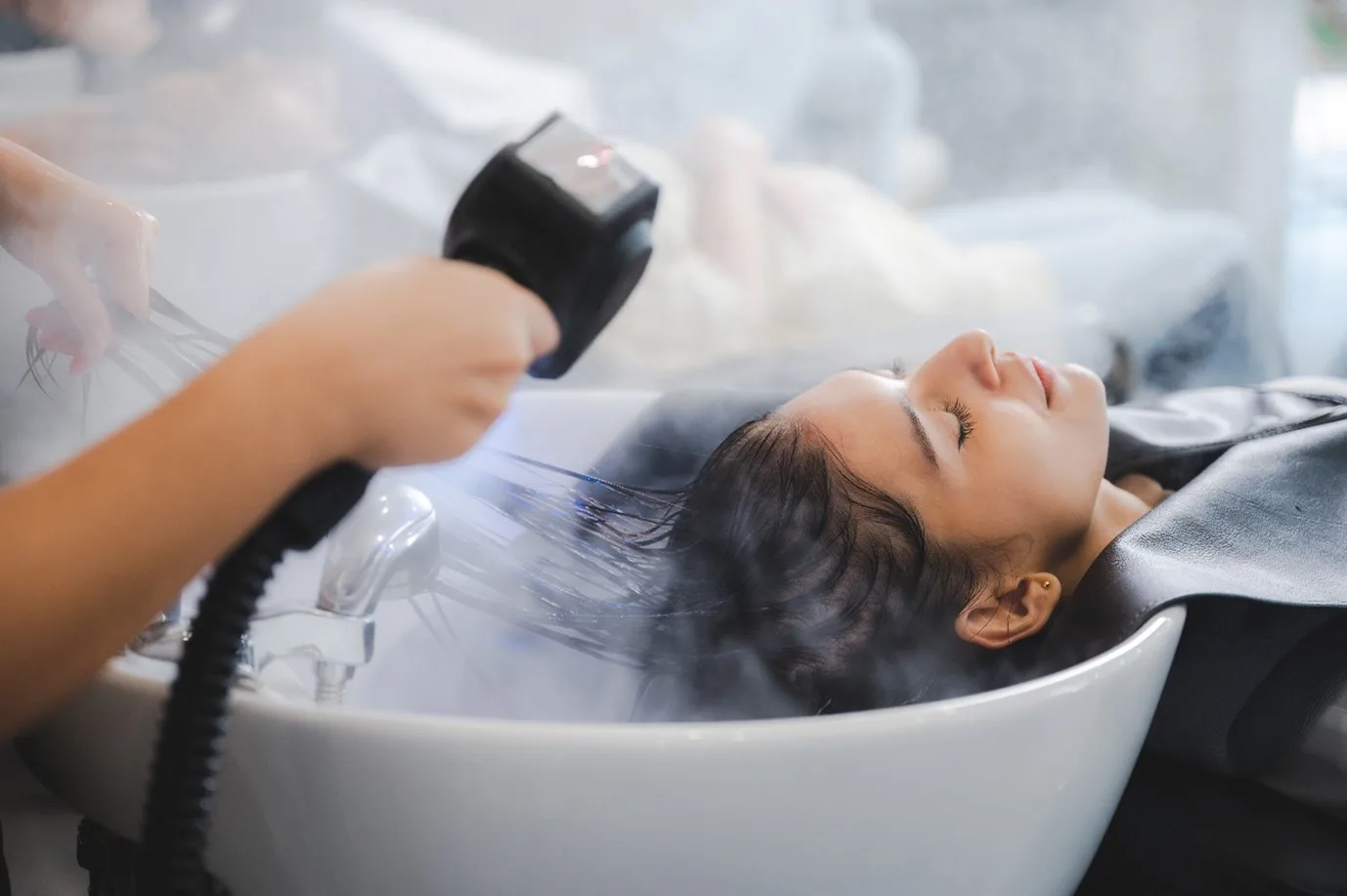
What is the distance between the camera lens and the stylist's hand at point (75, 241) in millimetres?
546

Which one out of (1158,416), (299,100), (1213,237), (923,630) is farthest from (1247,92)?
(923,630)

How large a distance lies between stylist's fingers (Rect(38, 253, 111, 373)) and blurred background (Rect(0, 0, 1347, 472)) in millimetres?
76

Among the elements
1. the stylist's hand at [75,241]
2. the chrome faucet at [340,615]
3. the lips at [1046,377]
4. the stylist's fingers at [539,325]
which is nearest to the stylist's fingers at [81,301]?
the stylist's hand at [75,241]

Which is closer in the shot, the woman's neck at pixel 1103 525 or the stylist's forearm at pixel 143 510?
the stylist's forearm at pixel 143 510

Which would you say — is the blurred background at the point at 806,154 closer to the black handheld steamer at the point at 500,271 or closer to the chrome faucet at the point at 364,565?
the chrome faucet at the point at 364,565

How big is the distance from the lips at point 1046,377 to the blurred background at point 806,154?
1.49 feet

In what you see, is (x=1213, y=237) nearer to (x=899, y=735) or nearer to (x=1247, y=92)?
(x=1247, y=92)

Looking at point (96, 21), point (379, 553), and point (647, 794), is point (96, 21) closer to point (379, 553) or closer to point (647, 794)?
point (379, 553)

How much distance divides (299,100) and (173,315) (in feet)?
2.65

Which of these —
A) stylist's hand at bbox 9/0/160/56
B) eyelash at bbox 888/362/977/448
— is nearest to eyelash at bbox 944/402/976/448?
eyelash at bbox 888/362/977/448

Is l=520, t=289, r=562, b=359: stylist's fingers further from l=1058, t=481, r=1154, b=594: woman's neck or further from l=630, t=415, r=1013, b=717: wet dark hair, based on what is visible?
l=1058, t=481, r=1154, b=594: woman's neck

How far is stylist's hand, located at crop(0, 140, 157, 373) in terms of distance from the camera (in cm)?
55

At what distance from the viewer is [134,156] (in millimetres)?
A: 1003

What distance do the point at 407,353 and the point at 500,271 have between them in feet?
0.15
